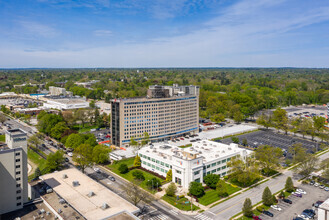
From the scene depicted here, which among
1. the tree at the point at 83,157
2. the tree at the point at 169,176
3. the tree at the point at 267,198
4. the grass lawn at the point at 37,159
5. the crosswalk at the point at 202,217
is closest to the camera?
the crosswalk at the point at 202,217

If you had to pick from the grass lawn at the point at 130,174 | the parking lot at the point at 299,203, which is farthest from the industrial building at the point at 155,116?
→ the parking lot at the point at 299,203

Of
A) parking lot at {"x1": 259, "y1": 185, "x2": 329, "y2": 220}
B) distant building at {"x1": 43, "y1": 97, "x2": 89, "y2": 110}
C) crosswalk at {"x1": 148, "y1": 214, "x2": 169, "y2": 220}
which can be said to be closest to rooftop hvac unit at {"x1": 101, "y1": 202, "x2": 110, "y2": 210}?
crosswalk at {"x1": 148, "y1": 214, "x2": 169, "y2": 220}

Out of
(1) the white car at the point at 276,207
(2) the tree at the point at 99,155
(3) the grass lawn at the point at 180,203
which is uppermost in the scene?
(2) the tree at the point at 99,155

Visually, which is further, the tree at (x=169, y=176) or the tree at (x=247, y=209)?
the tree at (x=169, y=176)

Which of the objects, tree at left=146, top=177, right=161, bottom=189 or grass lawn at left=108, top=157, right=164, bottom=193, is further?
grass lawn at left=108, top=157, right=164, bottom=193

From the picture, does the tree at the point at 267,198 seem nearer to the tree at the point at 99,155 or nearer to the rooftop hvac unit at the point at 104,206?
the rooftop hvac unit at the point at 104,206

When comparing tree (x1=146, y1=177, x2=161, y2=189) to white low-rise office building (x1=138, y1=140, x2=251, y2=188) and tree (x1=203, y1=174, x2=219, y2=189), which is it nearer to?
white low-rise office building (x1=138, y1=140, x2=251, y2=188)
